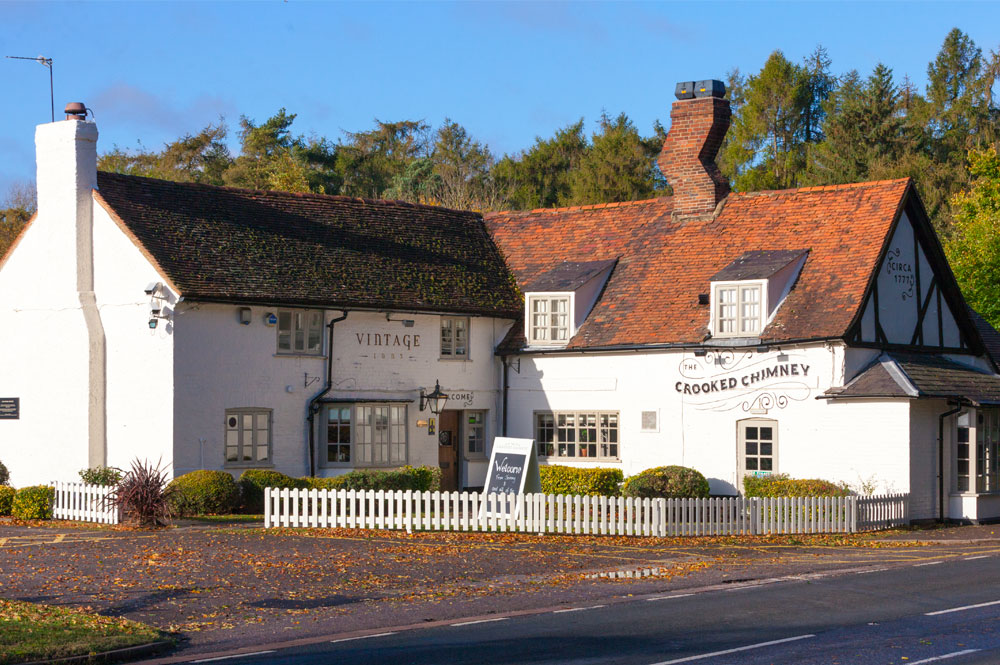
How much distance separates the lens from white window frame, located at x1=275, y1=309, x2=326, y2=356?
1158 inches

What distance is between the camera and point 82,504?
1022 inches

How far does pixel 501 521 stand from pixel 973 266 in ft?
84.4

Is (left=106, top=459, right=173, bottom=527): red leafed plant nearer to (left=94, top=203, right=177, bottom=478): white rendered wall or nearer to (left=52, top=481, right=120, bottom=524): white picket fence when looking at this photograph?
(left=52, top=481, right=120, bottom=524): white picket fence

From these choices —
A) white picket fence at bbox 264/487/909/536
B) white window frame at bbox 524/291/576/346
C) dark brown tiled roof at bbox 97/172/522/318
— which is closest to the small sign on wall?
dark brown tiled roof at bbox 97/172/522/318

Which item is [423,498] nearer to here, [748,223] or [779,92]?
[748,223]

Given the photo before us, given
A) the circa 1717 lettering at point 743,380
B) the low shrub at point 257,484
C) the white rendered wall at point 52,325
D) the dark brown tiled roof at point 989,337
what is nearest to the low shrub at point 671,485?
the circa 1717 lettering at point 743,380

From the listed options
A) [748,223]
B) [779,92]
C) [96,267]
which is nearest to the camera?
[96,267]

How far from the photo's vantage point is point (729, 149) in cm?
6253

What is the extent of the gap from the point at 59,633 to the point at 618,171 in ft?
170

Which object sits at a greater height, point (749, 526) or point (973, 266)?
point (973, 266)

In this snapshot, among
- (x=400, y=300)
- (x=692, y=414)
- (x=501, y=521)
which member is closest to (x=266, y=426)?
(x=400, y=300)

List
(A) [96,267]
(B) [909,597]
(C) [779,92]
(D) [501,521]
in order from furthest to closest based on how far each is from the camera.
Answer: (C) [779,92] → (A) [96,267] → (D) [501,521] → (B) [909,597]

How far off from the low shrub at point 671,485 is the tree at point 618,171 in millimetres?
35584

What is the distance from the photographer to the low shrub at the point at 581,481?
1155 inches
